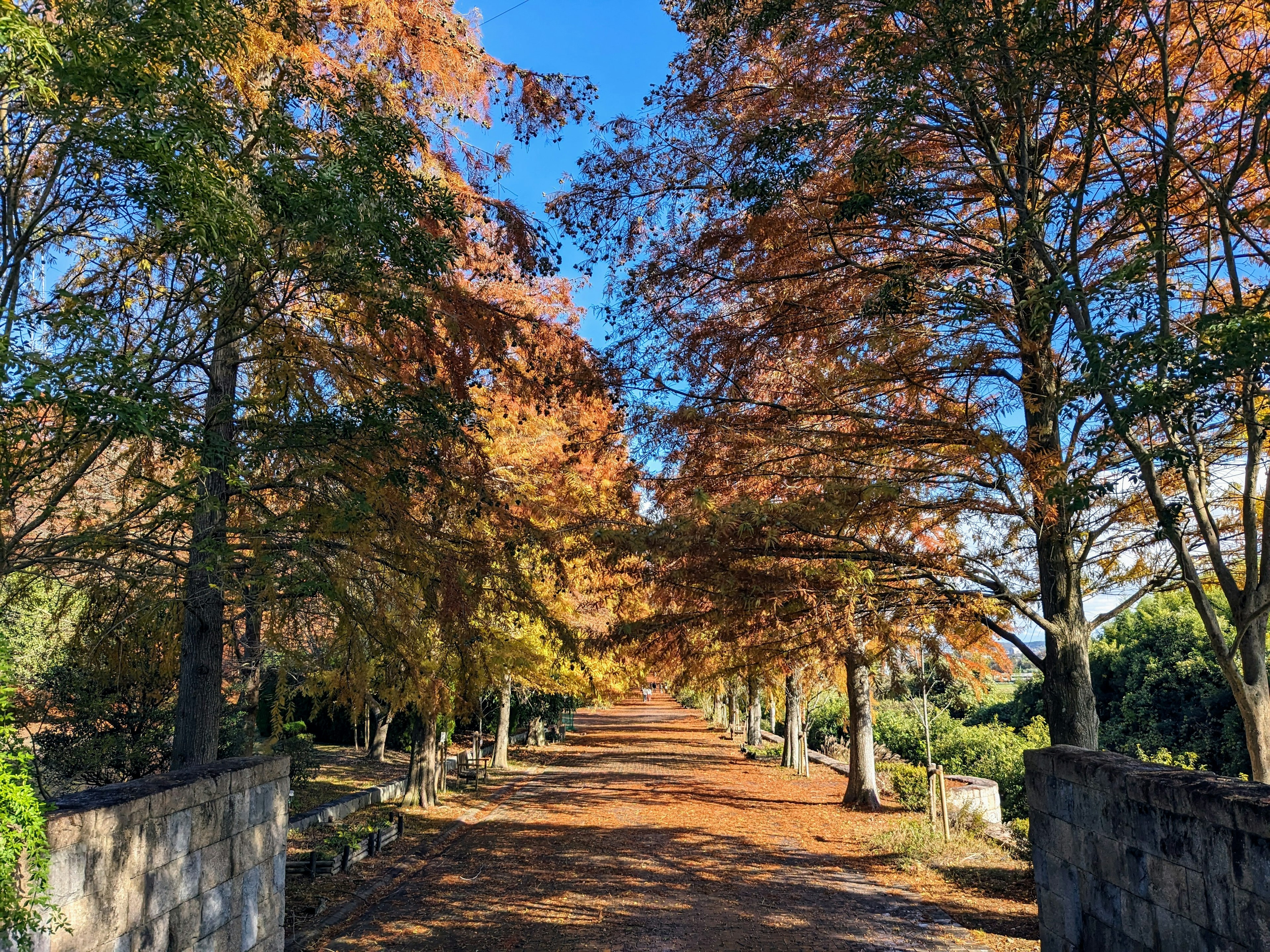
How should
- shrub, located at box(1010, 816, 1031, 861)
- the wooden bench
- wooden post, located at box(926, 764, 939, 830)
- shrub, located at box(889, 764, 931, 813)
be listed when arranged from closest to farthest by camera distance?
shrub, located at box(1010, 816, 1031, 861)
wooden post, located at box(926, 764, 939, 830)
shrub, located at box(889, 764, 931, 813)
the wooden bench

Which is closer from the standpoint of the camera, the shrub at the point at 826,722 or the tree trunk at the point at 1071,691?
the tree trunk at the point at 1071,691

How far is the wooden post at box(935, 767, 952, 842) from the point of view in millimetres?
12781

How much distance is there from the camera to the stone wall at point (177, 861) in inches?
165

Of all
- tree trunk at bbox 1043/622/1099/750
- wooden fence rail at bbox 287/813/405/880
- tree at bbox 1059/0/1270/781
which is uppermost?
tree at bbox 1059/0/1270/781

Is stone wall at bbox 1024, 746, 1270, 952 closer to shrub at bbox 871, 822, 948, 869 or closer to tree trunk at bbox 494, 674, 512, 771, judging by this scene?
shrub at bbox 871, 822, 948, 869

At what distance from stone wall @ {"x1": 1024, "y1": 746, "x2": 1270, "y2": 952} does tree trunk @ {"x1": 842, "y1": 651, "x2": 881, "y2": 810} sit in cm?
1099

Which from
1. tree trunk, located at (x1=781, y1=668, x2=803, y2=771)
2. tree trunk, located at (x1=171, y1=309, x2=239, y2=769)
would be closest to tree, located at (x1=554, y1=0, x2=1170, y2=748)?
tree trunk, located at (x1=171, y1=309, x2=239, y2=769)

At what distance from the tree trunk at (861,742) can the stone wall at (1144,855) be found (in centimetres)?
1099

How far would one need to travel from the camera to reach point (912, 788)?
58.1 feet

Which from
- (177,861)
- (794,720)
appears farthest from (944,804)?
(794,720)

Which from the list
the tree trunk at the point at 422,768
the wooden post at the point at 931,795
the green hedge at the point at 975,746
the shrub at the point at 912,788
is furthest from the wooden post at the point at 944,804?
the tree trunk at the point at 422,768

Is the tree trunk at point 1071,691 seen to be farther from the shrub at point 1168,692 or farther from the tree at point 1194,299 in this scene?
the shrub at point 1168,692

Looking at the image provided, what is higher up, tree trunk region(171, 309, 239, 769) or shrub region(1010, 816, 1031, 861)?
tree trunk region(171, 309, 239, 769)

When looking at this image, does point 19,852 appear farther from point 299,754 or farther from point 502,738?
point 502,738
